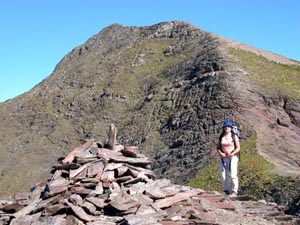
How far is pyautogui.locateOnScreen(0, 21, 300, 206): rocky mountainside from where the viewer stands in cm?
3764

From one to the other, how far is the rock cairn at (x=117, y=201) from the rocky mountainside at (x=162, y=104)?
50.2 feet

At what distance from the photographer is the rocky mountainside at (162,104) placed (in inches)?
1482

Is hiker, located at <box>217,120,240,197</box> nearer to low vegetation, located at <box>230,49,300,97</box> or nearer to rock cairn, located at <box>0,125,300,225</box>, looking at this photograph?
rock cairn, located at <box>0,125,300,225</box>

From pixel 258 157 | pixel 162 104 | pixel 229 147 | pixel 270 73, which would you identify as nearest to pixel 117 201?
pixel 229 147

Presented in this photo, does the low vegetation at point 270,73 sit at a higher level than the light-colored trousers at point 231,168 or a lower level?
higher

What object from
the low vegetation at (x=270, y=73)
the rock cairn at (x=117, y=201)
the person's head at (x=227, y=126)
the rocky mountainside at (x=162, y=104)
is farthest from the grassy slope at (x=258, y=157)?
the rock cairn at (x=117, y=201)

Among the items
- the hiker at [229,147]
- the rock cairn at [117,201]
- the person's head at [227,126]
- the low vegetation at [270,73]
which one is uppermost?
the low vegetation at [270,73]

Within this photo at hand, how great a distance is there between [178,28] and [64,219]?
54223 millimetres

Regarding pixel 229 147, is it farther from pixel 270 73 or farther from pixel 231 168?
pixel 270 73

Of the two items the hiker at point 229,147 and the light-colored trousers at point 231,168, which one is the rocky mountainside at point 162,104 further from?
the hiker at point 229,147

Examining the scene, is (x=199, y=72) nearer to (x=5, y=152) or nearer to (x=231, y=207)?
(x=5, y=152)

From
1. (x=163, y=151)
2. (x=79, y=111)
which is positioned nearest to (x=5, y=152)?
(x=79, y=111)

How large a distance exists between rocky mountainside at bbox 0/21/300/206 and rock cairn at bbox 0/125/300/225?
15.3 metres

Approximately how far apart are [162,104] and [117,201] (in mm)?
36432
